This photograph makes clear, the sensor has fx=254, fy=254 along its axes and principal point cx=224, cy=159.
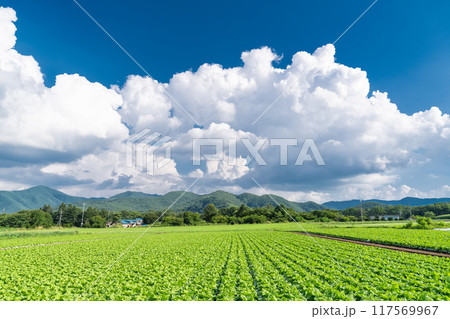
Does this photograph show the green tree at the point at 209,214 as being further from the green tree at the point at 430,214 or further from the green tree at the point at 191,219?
the green tree at the point at 430,214

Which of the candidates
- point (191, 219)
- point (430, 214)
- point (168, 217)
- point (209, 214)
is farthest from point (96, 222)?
point (430, 214)

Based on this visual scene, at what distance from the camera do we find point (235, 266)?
16.4m

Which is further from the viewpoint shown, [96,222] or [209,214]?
[209,214]

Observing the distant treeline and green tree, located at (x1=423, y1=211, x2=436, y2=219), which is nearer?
the distant treeline

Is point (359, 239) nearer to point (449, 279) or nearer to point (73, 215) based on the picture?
point (449, 279)

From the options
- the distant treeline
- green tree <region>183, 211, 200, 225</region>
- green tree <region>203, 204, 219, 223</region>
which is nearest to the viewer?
the distant treeline

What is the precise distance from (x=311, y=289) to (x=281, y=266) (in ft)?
18.3

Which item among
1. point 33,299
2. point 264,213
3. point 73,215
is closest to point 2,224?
point 73,215

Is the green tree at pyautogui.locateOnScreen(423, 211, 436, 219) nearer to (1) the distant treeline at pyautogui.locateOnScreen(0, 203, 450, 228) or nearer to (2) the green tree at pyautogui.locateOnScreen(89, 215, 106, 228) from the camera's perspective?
(1) the distant treeline at pyautogui.locateOnScreen(0, 203, 450, 228)

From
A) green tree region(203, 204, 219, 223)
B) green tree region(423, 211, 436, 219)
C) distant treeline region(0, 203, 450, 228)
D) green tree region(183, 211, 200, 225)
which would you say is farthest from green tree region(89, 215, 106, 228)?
green tree region(423, 211, 436, 219)

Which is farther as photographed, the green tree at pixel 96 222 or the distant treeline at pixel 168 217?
the green tree at pixel 96 222

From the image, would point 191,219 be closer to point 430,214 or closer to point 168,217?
point 168,217

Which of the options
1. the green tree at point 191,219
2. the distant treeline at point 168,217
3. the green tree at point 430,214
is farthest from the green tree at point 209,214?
the green tree at point 430,214

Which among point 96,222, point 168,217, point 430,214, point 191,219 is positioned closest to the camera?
point 96,222
